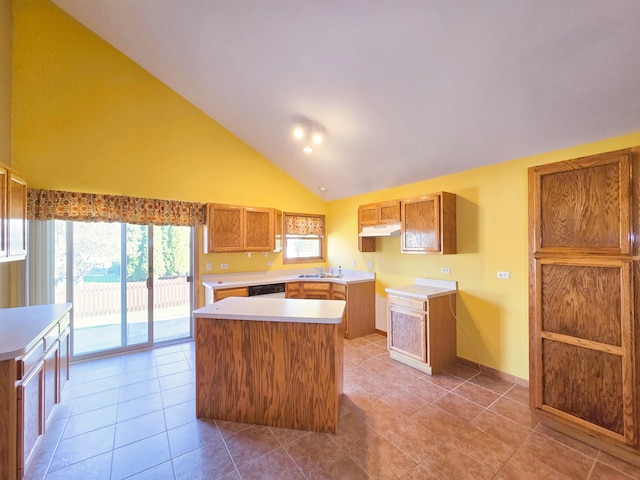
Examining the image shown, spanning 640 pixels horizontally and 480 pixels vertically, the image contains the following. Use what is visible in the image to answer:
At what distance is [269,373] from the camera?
2.12 metres

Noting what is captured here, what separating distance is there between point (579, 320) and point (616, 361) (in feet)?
0.98

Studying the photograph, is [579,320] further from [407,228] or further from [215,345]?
[215,345]

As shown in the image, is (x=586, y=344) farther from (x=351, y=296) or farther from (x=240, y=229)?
(x=240, y=229)

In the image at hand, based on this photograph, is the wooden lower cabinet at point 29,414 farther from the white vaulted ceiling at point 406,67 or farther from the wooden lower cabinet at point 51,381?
the white vaulted ceiling at point 406,67

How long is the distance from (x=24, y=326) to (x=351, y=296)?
349 centimetres

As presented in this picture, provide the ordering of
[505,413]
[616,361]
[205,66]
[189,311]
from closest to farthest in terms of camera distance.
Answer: [616,361], [505,413], [205,66], [189,311]

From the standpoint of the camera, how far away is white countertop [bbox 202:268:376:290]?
158 inches

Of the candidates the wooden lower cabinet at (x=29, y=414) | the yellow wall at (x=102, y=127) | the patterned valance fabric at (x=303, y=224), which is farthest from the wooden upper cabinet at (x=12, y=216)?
the patterned valance fabric at (x=303, y=224)

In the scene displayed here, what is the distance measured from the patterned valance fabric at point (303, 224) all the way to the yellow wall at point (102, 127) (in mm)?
1039

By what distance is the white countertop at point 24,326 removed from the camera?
157 cm

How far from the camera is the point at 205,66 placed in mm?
3033

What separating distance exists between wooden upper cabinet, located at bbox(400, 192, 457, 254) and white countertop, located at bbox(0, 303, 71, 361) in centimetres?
353

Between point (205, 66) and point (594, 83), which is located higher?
point (205, 66)

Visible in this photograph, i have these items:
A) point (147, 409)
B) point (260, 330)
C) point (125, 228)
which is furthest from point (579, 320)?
point (125, 228)
